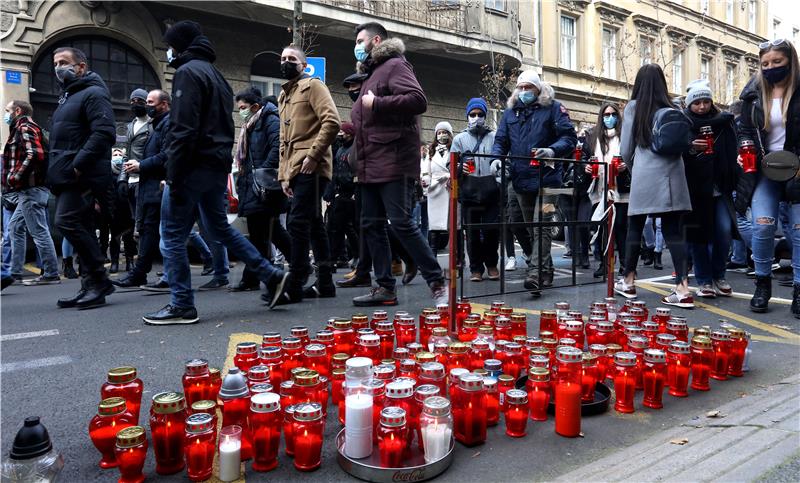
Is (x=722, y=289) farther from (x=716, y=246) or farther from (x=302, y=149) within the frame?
(x=302, y=149)

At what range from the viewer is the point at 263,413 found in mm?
1949

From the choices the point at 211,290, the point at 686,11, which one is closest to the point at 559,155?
the point at 211,290

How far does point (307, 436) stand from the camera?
194 centimetres

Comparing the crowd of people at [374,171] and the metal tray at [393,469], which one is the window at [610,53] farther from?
the metal tray at [393,469]

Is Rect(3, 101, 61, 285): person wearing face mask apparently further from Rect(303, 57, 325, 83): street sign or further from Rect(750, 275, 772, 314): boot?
Rect(750, 275, 772, 314): boot

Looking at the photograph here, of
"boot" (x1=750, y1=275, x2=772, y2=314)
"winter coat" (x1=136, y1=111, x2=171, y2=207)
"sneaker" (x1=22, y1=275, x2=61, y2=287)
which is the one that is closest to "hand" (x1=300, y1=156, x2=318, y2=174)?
"winter coat" (x1=136, y1=111, x2=171, y2=207)

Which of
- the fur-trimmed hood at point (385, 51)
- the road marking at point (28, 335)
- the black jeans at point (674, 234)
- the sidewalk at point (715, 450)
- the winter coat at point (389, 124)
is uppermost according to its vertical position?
the fur-trimmed hood at point (385, 51)

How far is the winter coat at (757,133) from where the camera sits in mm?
4438

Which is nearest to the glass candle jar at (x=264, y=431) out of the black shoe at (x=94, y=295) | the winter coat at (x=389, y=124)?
the winter coat at (x=389, y=124)

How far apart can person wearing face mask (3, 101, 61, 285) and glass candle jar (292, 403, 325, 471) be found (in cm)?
561

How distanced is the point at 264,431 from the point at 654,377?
168 centimetres

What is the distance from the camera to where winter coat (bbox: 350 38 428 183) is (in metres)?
4.29

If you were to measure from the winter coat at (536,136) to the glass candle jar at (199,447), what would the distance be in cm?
415

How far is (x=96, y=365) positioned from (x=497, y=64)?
18.1 metres
